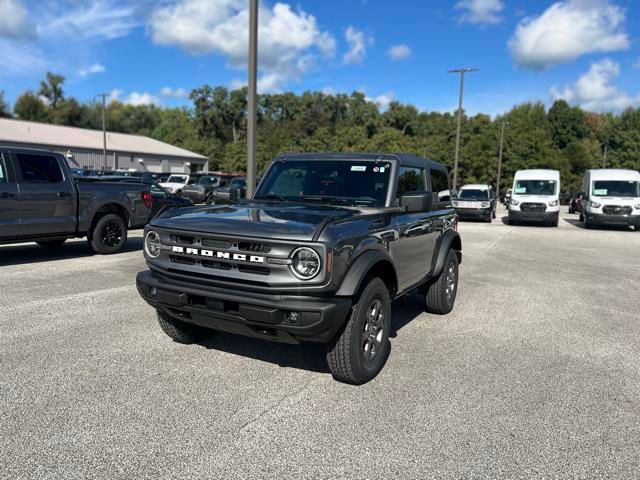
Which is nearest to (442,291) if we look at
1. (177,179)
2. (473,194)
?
(473,194)

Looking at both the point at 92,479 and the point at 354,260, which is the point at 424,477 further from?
the point at 92,479

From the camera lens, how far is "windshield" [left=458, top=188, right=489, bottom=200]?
24.0 meters

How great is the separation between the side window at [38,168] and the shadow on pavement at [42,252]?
1.48 m

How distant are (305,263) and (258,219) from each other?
602 mm

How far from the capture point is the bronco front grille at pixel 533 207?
21247mm

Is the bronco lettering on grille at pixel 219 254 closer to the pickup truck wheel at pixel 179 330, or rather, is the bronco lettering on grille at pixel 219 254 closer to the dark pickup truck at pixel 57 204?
the pickup truck wheel at pixel 179 330

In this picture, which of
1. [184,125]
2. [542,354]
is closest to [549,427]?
[542,354]

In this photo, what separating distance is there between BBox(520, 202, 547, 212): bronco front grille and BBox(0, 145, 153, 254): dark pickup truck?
16.5 metres

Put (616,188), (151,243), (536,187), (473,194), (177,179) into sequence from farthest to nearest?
(177,179)
(473,194)
(536,187)
(616,188)
(151,243)

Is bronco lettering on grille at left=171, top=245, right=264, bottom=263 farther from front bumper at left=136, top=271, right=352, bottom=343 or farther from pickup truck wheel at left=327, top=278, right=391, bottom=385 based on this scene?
pickup truck wheel at left=327, top=278, right=391, bottom=385

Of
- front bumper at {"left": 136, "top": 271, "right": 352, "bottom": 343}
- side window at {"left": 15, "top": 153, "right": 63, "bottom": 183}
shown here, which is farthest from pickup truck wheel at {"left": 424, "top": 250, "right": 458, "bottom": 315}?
side window at {"left": 15, "top": 153, "right": 63, "bottom": 183}

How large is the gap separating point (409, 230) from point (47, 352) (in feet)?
11.4

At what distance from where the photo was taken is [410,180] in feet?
17.3

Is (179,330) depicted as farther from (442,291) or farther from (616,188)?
(616,188)
